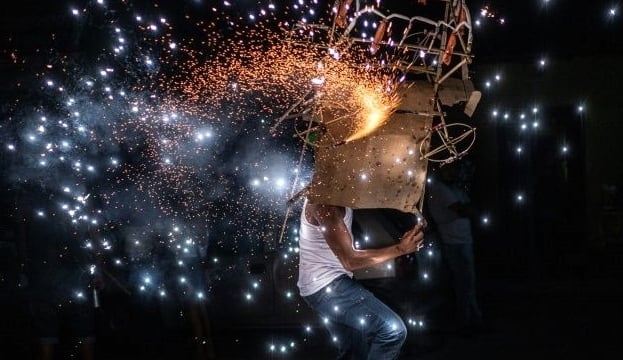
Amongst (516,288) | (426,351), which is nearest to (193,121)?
(426,351)

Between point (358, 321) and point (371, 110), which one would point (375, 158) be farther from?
point (358, 321)

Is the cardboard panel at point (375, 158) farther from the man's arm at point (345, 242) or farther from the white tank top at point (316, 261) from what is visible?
the white tank top at point (316, 261)

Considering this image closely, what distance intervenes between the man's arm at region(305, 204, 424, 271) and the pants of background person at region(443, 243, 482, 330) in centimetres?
298

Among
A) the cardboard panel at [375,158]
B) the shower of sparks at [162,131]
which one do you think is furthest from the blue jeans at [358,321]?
the shower of sparks at [162,131]

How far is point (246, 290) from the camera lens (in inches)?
249

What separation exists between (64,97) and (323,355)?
3797 mm

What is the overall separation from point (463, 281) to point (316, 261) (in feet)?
10.5

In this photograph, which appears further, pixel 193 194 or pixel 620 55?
pixel 620 55

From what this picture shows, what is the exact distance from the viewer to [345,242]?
3.88 metres

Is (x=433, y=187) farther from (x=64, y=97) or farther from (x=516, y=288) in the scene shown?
(x=64, y=97)

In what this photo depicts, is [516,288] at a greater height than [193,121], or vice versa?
[193,121]

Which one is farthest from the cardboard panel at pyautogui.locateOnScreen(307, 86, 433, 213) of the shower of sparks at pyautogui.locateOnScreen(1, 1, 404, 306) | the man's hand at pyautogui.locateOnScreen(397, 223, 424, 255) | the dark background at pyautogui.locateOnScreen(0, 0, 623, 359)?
the dark background at pyautogui.locateOnScreen(0, 0, 623, 359)

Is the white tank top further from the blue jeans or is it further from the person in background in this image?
the person in background

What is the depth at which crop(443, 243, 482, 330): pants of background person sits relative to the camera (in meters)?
6.61
